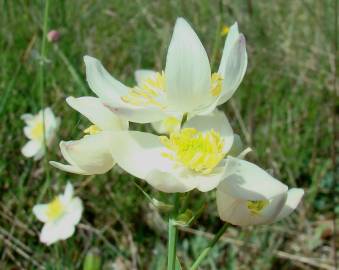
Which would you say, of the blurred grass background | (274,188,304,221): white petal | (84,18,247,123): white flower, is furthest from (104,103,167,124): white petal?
the blurred grass background

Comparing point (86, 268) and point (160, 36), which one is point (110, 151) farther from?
point (160, 36)

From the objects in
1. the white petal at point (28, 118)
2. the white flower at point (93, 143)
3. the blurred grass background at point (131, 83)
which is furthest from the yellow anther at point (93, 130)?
the white petal at point (28, 118)

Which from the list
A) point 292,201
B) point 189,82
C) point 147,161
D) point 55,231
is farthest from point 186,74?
point 55,231

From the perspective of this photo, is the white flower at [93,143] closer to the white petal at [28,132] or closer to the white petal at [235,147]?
the white petal at [235,147]

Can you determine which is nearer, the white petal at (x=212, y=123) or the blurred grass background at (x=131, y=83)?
the white petal at (x=212, y=123)

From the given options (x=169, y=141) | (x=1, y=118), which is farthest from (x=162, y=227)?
(x=169, y=141)

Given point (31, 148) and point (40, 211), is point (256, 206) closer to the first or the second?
point (40, 211)

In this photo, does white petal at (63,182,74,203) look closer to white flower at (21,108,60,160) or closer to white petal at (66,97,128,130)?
white flower at (21,108,60,160)
